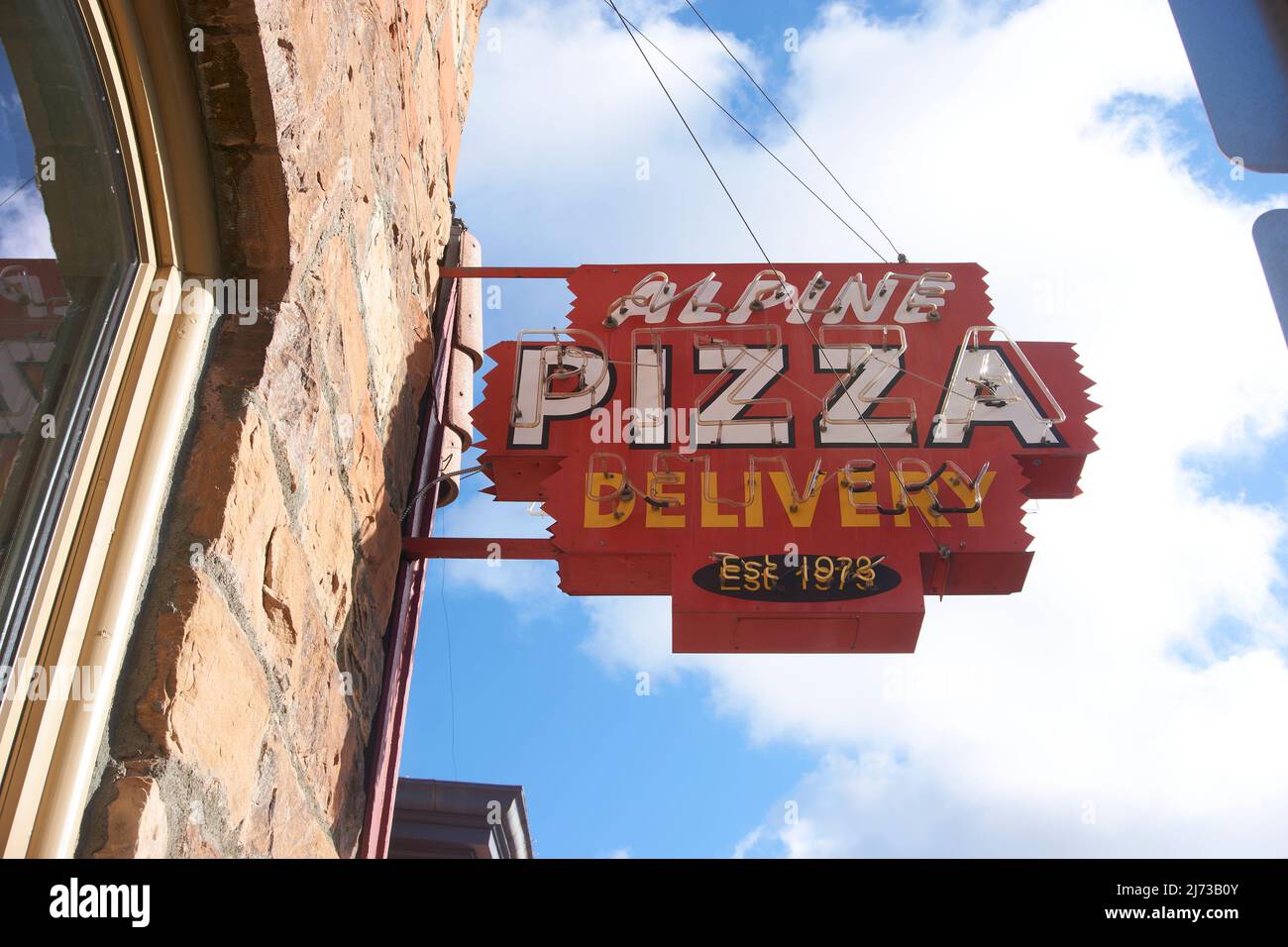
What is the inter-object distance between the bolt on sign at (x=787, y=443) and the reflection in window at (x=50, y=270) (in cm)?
216

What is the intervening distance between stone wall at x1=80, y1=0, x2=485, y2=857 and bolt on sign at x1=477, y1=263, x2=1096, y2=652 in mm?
872

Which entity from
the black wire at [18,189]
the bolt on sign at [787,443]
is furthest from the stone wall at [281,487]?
the bolt on sign at [787,443]

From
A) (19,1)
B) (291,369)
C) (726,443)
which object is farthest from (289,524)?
(726,443)

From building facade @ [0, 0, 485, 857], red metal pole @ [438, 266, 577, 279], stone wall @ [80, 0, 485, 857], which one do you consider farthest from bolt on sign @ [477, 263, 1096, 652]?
building facade @ [0, 0, 485, 857]

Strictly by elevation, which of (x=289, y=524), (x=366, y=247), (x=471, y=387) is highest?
(x=471, y=387)

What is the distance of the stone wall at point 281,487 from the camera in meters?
1.82

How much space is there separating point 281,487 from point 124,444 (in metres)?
0.45

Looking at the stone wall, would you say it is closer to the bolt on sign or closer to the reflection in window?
the reflection in window

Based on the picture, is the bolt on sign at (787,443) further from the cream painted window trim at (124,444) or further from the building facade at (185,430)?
the cream painted window trim at (124,444)

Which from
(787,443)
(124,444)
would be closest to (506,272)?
(787,443)

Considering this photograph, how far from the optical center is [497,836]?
5.80 m

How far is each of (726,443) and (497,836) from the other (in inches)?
109

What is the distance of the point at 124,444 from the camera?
74.8 inches

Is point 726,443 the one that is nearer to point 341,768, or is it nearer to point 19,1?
point 341,768
